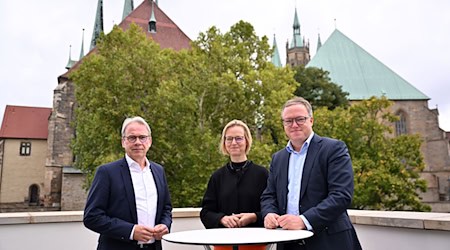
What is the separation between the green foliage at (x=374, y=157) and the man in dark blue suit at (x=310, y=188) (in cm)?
1391

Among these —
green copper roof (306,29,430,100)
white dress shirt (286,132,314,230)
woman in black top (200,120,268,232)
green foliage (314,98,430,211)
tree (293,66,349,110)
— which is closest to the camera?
white dress shirt (286,132,314,230)

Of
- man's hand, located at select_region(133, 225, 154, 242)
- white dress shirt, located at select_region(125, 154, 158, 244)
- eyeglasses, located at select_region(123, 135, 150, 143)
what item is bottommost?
man's hand, located at select_region(133, 225, 154, 242)

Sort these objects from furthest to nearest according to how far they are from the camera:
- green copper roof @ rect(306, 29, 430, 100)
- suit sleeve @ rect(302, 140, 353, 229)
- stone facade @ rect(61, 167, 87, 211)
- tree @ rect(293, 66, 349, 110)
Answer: green copper roof @ rect(306, 29, 430, 100)
stone facade @ rect(61, 167, 87, 211)
tree @ rect(293, 66, 349, 110)
suit sleeve @ rect(302, 140, 353, 229)

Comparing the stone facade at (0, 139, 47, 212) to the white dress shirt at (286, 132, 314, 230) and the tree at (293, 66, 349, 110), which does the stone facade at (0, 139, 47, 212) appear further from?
the white dress shirt at (286, 132, 314, 230)

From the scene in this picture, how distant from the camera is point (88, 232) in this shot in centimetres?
404

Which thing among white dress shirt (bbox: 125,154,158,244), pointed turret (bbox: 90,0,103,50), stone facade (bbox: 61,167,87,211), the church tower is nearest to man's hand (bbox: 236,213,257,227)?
white dress shirt (bbox: 125,154,158,244)

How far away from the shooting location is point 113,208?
2.61 metres

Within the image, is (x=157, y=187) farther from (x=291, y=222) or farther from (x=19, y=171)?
(x=19, y=171)

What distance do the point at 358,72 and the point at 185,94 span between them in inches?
1067

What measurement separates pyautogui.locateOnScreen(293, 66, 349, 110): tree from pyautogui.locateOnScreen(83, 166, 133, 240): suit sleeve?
2392cm

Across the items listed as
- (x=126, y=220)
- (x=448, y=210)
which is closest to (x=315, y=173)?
(x=126, y=220)

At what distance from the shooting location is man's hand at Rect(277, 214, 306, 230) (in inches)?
91.9

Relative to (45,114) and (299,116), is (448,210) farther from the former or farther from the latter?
(45,114)

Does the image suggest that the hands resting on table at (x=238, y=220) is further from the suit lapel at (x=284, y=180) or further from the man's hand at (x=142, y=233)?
the man's hand at (x=142, y=233)
